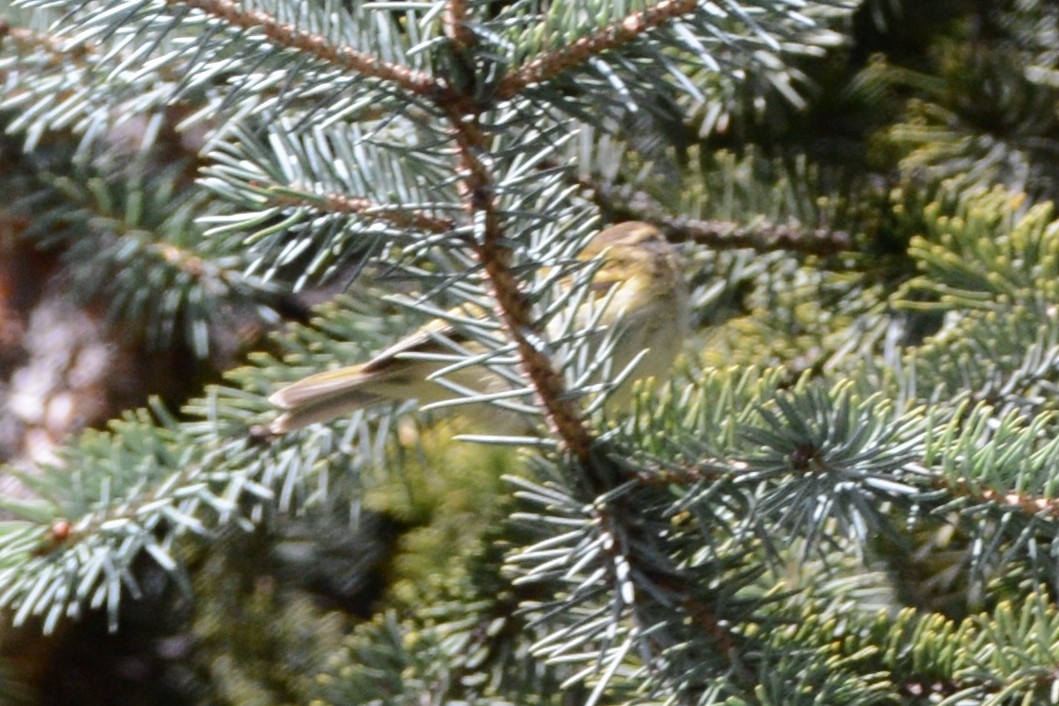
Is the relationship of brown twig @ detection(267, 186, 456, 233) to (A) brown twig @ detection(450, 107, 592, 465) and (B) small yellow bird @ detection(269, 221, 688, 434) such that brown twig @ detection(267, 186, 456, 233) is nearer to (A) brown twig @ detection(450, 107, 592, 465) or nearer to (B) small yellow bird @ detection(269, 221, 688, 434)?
(A) brown twig @ detection(450, 107, 592, 465)

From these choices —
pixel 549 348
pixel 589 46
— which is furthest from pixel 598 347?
pixel 589 46

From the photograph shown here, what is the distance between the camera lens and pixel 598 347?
0.77 metres

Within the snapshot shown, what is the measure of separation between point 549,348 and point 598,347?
0.65 feet

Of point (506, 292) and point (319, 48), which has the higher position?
point (319, 48)

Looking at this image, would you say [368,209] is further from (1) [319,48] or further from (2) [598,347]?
(2) [598,347]

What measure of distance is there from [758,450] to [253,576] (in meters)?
0.57

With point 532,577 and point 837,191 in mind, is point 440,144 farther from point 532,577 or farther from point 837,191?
point 837,191

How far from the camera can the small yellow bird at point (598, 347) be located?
768mm

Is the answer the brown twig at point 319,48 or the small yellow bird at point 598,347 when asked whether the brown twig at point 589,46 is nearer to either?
the brown twig at point 319,48

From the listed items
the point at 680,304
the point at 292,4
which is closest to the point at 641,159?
the point at 680,304

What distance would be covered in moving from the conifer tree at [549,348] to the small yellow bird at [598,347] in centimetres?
3

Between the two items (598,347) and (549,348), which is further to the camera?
(598,347)

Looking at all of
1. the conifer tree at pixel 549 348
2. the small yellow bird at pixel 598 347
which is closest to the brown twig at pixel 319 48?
the conifer tree at pixel 549 348

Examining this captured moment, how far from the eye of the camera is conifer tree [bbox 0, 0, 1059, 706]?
1.67ft
